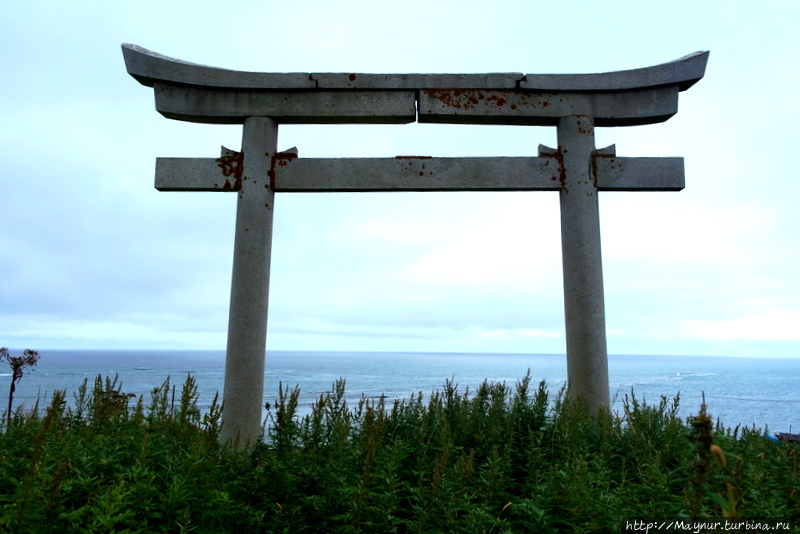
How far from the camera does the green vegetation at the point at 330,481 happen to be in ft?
8.27

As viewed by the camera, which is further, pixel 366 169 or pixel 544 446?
pixel 366 169

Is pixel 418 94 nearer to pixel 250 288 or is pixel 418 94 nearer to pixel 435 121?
pixel 435 121

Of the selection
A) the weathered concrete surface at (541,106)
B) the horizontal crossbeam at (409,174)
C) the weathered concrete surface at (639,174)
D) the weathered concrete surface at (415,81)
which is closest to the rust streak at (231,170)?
the horizontal crossbeam at (409,174)

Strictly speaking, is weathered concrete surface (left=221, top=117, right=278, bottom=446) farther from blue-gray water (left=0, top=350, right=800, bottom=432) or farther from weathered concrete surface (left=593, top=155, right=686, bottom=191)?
weathered concrete surface (left=593, top=155, right=686, bottom=191)

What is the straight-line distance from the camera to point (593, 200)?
580cm

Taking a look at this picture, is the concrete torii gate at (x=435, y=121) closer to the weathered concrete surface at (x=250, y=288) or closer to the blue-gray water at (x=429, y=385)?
the weathered concrete surface at (x=250, y=288)

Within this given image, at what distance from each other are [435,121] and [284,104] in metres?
1.85

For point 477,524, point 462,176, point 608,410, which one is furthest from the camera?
point 462,176

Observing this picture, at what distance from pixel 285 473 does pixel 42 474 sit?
1.29 m

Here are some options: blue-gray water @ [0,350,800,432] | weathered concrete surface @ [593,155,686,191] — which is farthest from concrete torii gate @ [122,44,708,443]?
blue-gray water @ [0,350,800,432]

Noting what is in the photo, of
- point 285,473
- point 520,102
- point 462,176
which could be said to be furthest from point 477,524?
point 520,102

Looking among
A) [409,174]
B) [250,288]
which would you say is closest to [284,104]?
[409,174]

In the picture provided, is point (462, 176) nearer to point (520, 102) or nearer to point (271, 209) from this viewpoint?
point (520, 102)

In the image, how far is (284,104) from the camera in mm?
5906
